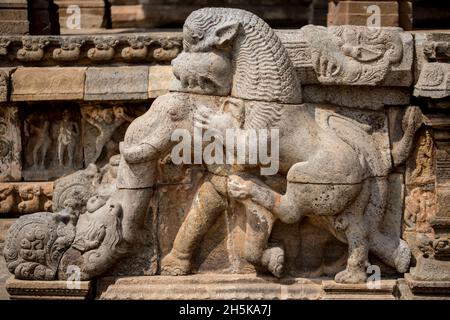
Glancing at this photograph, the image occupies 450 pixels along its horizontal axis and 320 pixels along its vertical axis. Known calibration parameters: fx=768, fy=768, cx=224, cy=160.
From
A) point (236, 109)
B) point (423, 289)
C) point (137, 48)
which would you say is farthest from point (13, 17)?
point (423, 289)

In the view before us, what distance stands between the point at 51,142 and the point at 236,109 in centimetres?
154

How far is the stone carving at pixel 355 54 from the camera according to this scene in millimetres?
4809

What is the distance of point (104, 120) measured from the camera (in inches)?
212

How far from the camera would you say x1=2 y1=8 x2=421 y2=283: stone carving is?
4707 millimetres

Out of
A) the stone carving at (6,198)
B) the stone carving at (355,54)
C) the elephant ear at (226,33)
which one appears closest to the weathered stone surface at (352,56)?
the stone carving at (355,54)

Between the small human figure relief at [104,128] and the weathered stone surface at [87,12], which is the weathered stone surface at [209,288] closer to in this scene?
the small human figure relief at [104,128]

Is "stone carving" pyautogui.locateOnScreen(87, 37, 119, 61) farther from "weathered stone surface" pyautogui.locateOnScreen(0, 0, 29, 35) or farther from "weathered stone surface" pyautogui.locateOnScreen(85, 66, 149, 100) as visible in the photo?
"weathered stone surface" pyautogui.locateOnScreen(0, 0, 29, 35)

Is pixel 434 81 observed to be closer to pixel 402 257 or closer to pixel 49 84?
pixel 402 257

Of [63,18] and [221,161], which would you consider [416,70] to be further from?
[63,18]

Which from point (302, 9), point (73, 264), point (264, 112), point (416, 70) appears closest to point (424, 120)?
point (416, 70)

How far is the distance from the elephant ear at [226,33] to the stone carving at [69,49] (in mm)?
1176

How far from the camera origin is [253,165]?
15.7 feet

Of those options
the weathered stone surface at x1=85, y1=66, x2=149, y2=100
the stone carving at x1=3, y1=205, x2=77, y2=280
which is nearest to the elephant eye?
the weathered stone surface at x1=85, y1=66, x2=149, y2=100

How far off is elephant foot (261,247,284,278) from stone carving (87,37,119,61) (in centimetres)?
177
